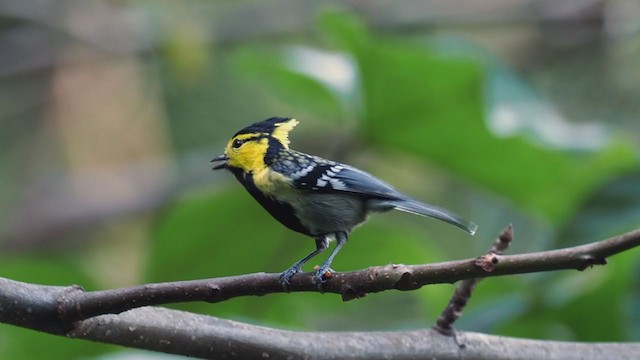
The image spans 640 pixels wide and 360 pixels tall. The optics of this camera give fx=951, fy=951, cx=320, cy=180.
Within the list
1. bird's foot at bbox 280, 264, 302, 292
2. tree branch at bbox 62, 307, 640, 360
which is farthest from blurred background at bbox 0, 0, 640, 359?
bird's foot at bbox 280, 264, 302, 292

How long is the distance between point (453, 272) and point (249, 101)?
4.98 metres

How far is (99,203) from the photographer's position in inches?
206

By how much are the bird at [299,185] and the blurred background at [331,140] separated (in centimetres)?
105

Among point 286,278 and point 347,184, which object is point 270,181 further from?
point 286,278

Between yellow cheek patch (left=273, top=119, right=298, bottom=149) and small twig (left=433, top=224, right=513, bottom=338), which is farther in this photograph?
yellow cheek patch (left=273, top=119, right=298, bottom=149)

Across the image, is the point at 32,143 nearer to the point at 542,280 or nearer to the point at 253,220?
the point at 253,220

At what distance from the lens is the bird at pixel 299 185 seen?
1846 millimetres

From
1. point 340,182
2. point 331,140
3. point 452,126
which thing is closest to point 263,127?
point 340,182

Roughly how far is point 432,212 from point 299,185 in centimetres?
29

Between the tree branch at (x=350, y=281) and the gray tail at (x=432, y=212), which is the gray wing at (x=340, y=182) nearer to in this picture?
the gray tail at (x=432, y=212)

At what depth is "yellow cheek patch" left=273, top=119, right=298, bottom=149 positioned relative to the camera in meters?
1.83

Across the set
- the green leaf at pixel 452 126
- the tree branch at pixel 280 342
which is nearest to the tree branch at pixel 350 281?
the tree branch at pixel 280 342

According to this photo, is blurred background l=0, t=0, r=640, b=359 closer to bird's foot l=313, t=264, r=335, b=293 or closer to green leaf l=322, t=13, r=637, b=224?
green leaf l=322, t=13, r=637, b=224

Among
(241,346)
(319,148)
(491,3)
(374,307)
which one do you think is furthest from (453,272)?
(491,3)
